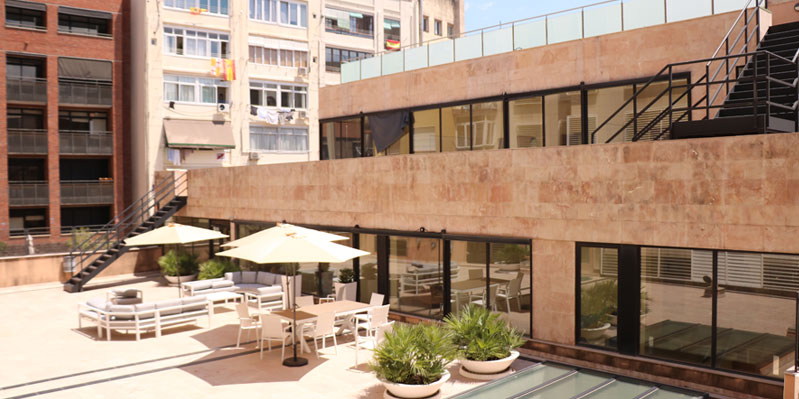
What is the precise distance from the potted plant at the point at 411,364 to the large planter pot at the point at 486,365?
1.06 metres

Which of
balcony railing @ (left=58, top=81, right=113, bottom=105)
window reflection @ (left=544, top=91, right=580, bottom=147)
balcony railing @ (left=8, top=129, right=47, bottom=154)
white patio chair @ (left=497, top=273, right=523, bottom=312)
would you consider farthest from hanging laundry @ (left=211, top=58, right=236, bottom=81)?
white patio chair @ (left=497, top=273, right=523, bottom=312)

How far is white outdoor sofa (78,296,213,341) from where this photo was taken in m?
16.7

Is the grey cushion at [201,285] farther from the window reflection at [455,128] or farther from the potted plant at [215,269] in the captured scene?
the window reflection at [455,128]

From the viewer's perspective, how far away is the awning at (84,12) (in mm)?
39688

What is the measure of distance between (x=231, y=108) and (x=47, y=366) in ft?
103

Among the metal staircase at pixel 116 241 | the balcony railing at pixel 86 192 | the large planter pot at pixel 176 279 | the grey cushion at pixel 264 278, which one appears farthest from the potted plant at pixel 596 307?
the balcony railing at pixel 86 192

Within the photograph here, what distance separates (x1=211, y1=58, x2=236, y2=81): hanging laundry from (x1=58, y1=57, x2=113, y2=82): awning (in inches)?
249

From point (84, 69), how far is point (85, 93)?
1.48 metres

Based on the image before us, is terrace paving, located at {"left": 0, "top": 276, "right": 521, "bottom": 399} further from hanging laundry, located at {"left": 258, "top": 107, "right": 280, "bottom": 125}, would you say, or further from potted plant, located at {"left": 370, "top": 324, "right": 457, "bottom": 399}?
hanging laundry, located at {"left": 258, "top": 107, "right": 280, "bottom": 125}

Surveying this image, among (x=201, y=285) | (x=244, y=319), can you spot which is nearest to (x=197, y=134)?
(x=201, y=285)

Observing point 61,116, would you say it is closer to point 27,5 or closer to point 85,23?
point 85,23

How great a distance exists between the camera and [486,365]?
12.8 meters

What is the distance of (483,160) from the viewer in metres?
15.7

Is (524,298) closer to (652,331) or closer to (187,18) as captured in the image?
A: (652,331)
